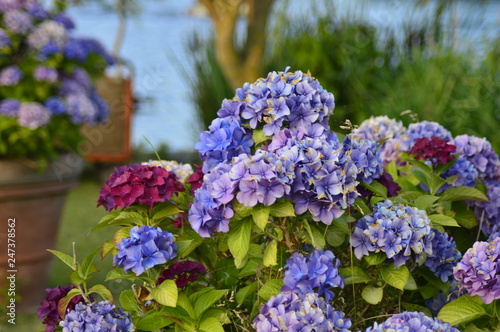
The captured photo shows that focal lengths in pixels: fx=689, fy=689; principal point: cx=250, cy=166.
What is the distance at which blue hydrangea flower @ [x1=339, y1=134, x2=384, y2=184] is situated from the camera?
1.33 meters

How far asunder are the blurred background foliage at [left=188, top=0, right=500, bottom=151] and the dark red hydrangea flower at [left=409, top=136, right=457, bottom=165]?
239 cm

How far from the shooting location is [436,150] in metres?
1.65

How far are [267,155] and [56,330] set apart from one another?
589 mm

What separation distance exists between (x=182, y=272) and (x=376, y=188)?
0.43m

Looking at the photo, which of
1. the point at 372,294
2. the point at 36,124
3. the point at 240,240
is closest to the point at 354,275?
the point at 372,294

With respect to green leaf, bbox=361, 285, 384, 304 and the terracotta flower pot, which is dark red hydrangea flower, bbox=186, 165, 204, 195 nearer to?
green leaf, bbox=361, 285, 384, 304

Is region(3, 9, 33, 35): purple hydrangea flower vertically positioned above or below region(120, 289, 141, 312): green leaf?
below

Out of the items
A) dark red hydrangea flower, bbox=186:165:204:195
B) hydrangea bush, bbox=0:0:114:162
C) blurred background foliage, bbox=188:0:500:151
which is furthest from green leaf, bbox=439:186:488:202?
blurred background foliage, bbox=188:0:500:151

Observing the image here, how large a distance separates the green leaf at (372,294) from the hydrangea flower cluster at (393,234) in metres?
0.07

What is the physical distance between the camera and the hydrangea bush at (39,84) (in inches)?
121

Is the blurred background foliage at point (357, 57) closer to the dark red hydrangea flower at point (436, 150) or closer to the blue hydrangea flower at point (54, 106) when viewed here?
the blue hydrangea flower at point (54, 106)

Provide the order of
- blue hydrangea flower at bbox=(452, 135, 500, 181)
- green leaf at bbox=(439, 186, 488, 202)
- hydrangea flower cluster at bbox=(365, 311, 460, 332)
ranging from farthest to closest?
1. blue hydrangea flower at bbox=(452, 135, 500, 181)
2. green leaf at bbox=(439, 186, 488, 202)
3. hydrangea flower cluster at bbox=(365, 311, 460, 332)

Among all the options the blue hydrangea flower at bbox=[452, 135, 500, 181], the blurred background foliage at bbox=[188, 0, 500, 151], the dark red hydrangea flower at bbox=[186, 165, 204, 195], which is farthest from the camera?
the blurred background foliage at bbox=[188, 0, 500, 151]

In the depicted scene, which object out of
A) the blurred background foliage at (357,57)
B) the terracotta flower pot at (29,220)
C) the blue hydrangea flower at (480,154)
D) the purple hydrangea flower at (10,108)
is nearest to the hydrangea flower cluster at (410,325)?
the blue hydrangea flower at (480,154)
